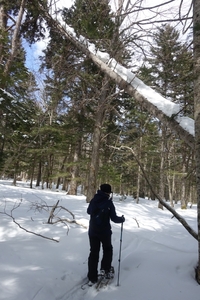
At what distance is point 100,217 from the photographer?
3.89 metres

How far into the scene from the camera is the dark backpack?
3887 mm

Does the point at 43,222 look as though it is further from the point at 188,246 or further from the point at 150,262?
the point at 188,246

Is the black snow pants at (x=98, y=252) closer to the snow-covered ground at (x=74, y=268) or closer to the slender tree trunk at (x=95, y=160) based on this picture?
the snow-covered ground at (x=74, y=268)

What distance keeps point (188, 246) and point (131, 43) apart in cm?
619

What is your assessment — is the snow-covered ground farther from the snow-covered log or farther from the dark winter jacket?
the snow-covered log

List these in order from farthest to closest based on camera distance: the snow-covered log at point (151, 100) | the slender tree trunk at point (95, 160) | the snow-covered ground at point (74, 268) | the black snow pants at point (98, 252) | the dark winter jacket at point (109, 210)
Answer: the slender tree trunk at point (95, 160), the dark winter jacket at point (109, 210), the black snow pants at point (98, 252), the snow-covered log at point (151, 100), the snow-covered ground at point (74, 268)

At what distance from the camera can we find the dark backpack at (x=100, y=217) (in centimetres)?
389

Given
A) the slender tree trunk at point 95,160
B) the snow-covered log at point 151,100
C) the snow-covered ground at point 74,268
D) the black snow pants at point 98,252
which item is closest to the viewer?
the snow-covered ground at point 74,268

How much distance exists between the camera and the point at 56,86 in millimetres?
10461

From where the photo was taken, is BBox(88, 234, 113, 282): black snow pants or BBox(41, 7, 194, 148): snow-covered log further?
BBox(88, 234, 113, 282): black snow pants

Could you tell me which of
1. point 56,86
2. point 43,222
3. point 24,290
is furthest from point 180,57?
point 56,86

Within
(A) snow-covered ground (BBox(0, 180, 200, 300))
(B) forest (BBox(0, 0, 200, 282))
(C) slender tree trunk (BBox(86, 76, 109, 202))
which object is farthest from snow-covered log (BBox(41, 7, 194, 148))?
(C) slender tree trunk (BBox(86, 76, 109, 202))

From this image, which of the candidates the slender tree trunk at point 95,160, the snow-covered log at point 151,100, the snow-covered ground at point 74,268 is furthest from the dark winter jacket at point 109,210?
the slender tree trunk at point 95,160

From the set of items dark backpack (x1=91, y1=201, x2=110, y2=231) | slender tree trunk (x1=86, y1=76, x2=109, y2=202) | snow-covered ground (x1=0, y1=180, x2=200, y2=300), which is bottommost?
snow-covered ground (x1=0, y1=180, x2=200, y2=300)
